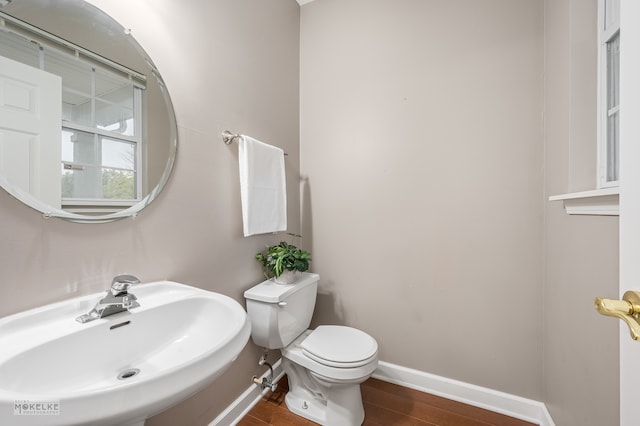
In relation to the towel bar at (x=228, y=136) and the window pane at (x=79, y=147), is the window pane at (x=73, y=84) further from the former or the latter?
the towel bar at (x=228, y=136)

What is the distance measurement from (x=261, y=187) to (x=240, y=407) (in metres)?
1.16

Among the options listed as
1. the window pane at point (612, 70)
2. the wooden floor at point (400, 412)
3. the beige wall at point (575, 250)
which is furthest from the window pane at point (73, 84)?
the window pane at point (612, 70)

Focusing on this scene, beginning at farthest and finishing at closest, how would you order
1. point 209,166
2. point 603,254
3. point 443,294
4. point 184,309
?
1. point 443,294
2. point 209,166
3. point 184,309
4. point 603,254

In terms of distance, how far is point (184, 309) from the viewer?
3.18 ft

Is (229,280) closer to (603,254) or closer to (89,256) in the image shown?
(89,256)

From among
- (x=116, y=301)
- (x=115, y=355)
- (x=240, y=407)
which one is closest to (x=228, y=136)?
(x=116, y=301)

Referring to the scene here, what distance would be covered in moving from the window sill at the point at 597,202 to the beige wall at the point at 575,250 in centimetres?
3

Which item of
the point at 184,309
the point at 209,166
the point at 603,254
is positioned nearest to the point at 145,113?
the point at 209,166

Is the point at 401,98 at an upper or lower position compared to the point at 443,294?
upper

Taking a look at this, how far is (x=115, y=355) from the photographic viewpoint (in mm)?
811

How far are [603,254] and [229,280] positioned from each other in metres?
1.48

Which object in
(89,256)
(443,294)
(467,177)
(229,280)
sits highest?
(467,177)

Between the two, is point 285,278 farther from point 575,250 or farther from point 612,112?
point 612,112

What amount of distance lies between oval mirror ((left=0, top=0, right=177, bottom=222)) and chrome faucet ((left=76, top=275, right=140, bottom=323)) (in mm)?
241
